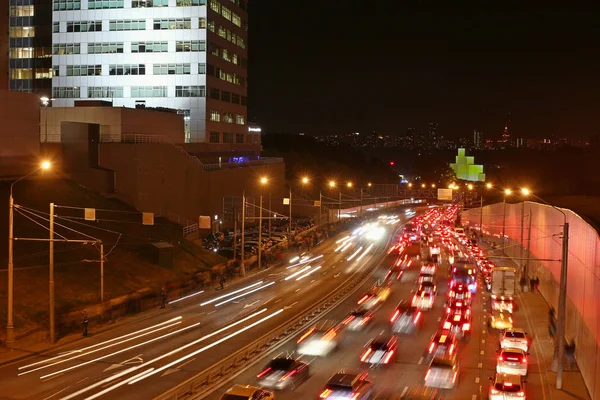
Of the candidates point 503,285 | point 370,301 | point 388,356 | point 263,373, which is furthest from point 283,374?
point 503,285

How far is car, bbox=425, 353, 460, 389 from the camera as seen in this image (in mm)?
27078

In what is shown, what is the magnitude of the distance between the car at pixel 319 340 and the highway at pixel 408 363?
409 mm

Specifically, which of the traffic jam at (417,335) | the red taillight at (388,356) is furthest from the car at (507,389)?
the red taillight at (388,356)

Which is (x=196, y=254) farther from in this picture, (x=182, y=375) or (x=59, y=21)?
(x=59, y=21)

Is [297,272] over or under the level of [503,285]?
under

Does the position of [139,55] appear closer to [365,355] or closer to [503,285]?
[503,285]

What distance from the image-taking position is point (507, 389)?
24.8 metres

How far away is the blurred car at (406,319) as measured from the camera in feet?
125

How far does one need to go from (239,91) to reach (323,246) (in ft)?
A: 115

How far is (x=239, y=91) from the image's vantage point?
352ft

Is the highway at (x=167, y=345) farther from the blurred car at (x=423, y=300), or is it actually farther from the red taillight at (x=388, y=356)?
the red taillight at (x=388, y=356)

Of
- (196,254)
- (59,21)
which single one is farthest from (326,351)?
(59,21)

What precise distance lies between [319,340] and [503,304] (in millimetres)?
16547

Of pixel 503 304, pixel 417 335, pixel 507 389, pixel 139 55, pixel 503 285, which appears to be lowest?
pixel 503 304
